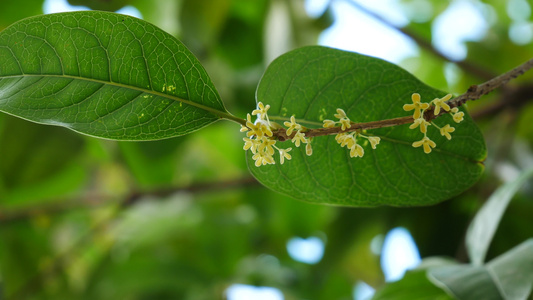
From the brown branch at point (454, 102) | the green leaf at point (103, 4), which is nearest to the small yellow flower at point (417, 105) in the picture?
the brown branch at point (454, 102)

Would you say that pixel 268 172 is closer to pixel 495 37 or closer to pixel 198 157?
pixel 495 37

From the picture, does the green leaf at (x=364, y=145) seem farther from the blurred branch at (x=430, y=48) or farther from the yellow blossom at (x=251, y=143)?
the blurred branch at (x=430, y=48)

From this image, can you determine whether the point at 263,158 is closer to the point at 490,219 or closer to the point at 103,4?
the point at 490,219

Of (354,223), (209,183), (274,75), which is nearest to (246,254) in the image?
(209,183)

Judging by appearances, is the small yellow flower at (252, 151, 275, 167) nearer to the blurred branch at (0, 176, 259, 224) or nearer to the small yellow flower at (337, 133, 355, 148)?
the small yellow flower at (337, 133, 355, 148)

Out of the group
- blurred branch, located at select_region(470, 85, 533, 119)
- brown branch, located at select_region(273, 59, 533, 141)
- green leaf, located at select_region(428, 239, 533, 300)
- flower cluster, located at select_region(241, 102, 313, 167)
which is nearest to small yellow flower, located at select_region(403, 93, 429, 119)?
brown branch, located at select_region(273, 59, 533, 141)

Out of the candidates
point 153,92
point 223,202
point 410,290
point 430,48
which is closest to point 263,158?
point 153,92
